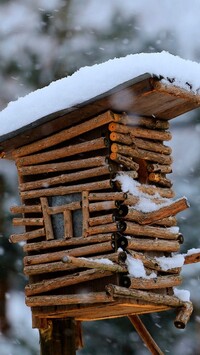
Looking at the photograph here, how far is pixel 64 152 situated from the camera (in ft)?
28.4

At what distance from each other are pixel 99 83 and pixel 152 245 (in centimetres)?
143

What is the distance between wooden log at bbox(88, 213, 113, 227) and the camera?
26.7 feet

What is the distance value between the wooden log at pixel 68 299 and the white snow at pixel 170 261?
78 centimetres

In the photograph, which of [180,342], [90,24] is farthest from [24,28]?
[180,342]

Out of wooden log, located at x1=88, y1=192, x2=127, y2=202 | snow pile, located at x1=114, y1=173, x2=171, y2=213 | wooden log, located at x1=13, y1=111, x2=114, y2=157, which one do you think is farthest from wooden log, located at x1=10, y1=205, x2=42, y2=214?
snow pile, located at x1=114, y1=173, x2=171, y2=213

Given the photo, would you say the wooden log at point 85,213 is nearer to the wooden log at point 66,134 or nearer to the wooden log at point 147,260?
the wooden log at point 147,260

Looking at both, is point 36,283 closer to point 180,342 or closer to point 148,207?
point 148,207

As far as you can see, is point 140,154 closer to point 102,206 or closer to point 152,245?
point 102,206

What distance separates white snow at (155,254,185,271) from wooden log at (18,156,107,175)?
3.28 feet

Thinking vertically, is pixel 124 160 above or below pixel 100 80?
below

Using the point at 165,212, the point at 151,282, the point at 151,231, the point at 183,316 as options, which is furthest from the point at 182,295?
the point at 165,212

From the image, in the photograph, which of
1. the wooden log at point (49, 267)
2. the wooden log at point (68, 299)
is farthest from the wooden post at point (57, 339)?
the wooden log at point (49, 267)

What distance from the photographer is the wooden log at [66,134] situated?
8359 millimetres

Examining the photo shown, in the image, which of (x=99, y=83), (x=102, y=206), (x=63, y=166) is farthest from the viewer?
(x=63, y=166)
